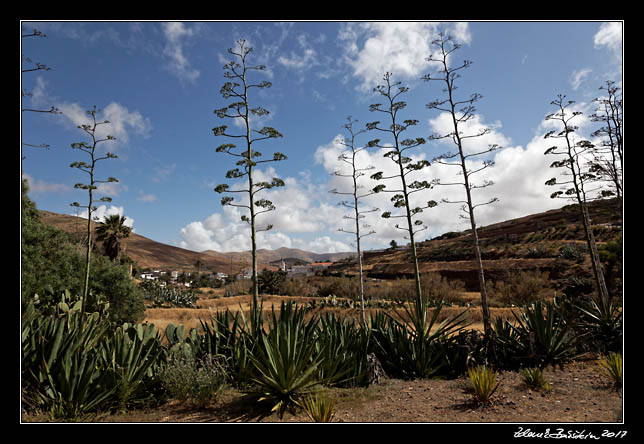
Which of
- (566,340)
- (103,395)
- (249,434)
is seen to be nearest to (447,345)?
(566,340)

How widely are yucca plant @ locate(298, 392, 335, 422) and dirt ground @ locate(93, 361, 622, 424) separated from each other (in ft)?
0.44

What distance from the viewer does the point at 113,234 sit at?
32.7m

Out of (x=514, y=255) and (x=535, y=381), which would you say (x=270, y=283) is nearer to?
(x=514, y=255)

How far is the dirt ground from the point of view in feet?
14.1

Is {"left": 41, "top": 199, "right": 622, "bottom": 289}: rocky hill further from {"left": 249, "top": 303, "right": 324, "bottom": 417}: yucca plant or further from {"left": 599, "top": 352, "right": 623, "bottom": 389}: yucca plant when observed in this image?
{"left": 249, "top": 303, "right": 324, "bottom": 417}: yucca plant

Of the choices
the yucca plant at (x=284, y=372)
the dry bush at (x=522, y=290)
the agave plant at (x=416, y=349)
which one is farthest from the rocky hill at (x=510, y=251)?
the yucca plant at (x=284, y=372)

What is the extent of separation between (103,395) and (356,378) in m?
3.82

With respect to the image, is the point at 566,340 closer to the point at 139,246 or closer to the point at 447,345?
the point at 447,345

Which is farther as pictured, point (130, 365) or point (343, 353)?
point (343, 353)

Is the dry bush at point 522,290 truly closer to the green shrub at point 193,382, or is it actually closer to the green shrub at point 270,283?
the green shrub at point 270,283

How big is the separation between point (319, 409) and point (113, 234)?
114 feet

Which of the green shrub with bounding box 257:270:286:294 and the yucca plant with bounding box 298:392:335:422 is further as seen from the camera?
the green shrub with bounding box 257:270:286:294

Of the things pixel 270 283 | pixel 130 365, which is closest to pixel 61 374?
pixel 130 365

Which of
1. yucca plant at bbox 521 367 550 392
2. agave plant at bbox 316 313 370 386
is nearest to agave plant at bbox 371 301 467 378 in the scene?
agave plant at bbox 316 313 370 386
